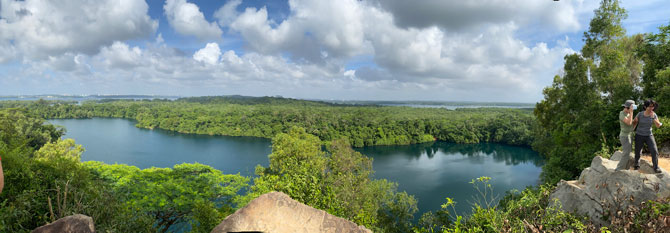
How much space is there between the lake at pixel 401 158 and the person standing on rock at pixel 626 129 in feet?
55.3

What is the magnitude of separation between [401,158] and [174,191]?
111ft

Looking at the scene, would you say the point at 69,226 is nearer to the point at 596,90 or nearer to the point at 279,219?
the point at 279,219

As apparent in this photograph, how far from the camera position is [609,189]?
5660mm

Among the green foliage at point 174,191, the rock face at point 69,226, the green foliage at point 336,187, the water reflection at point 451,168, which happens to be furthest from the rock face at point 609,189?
the water reflection at point 451,168

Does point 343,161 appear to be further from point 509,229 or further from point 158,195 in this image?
point 509,229

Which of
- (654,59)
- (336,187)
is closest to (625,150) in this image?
(654,59)

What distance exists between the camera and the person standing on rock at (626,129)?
5.05 meters

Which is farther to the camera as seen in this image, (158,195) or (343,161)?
(343,161)

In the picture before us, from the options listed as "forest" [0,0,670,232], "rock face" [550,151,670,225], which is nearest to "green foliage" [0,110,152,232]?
"forest" [0,0,670,232]

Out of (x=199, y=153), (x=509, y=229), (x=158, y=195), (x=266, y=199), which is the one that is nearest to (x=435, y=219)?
(x=509, y=229)

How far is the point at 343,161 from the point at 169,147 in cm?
3772

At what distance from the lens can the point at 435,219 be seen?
12.4m

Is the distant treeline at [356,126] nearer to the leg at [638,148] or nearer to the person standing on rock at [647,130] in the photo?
the leg at [638,148]

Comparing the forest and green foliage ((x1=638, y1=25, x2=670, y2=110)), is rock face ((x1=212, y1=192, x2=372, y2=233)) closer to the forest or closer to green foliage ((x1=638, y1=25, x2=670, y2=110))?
the forest
